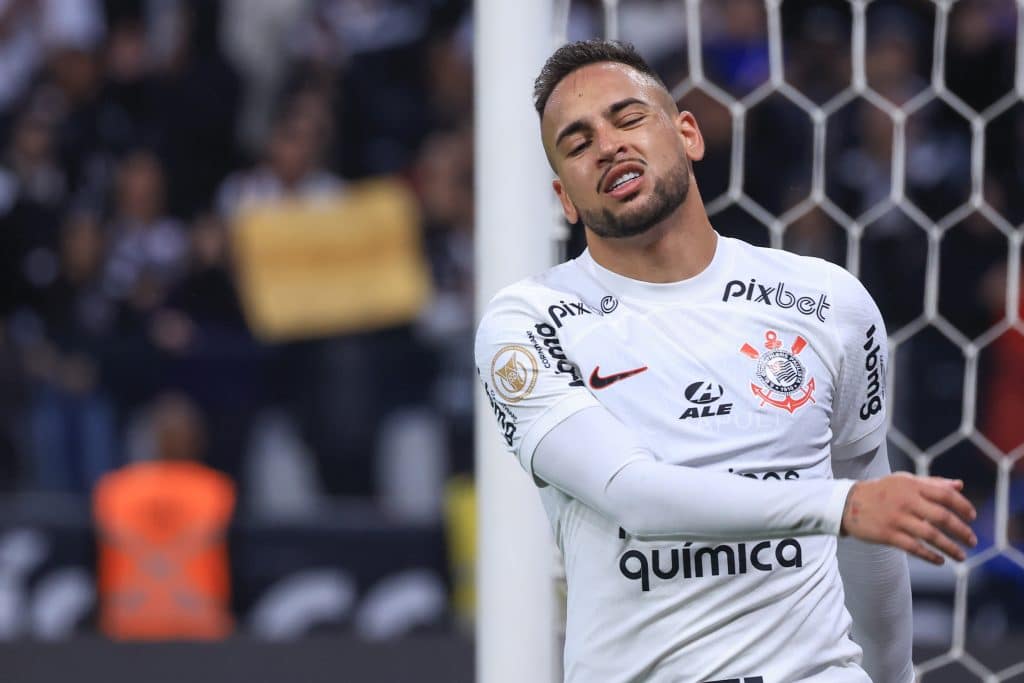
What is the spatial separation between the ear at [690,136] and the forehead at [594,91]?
0.07 metres

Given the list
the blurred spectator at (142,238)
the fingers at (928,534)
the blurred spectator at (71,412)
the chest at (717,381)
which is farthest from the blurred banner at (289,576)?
the fingers at (928,534)

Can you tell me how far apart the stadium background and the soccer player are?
2.96 feet

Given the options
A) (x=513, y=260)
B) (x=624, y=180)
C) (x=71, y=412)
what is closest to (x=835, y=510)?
(x=624, y=180)

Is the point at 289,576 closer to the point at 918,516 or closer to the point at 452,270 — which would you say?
the point at 452,270

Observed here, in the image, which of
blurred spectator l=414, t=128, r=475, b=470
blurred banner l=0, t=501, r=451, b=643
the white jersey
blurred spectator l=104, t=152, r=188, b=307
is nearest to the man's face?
the white jersey

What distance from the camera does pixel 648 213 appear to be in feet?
7.16

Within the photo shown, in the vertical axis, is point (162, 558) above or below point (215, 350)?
below

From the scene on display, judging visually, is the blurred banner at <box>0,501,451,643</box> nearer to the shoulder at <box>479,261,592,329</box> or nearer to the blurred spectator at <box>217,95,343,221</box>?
the blurred spectator at <box>217,95,343,221</box>

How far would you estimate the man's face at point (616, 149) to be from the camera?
2.18m

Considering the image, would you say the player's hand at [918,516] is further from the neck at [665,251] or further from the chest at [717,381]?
the neck at [665,251]

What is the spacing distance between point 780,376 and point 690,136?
1.30 ft

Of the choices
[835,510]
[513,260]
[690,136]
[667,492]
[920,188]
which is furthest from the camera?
[920,188]

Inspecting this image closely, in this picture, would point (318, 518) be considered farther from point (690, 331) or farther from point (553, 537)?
point (690, 331)

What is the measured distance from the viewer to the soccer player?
2.08 meters
